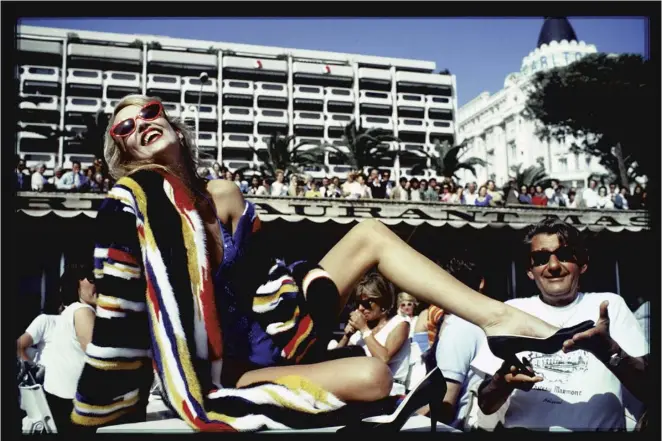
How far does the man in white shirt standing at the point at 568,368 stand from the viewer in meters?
2.10

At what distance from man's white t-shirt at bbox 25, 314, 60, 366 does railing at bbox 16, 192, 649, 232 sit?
3531 millimetres

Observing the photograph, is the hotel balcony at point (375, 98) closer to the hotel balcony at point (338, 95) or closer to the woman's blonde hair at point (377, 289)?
the hotel balcony at point (338, 95)

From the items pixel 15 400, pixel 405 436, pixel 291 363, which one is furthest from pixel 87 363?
pixel 405 436

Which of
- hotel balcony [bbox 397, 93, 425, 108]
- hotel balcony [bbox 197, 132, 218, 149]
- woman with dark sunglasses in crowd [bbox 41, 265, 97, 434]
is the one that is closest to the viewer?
woman with dark sunglasses in crowd [bbox 41, 265, 97, 434]

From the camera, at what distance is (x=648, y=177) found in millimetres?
2178

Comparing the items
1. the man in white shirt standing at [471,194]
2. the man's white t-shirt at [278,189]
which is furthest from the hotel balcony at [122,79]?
the man in white shirt standing at [471,194]

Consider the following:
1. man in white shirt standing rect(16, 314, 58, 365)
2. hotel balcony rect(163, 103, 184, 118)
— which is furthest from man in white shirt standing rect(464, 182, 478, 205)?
man in white shirt standing rect(16, 314, 58, 365)

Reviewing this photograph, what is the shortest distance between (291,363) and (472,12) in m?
1.45

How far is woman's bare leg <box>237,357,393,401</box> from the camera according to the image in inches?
68.2

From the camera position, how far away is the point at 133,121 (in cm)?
208

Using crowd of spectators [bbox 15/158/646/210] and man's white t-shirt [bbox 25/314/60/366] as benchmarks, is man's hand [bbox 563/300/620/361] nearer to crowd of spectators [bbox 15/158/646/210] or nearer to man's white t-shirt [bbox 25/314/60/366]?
man's white t-shirt [bbox 25/314/60/366]

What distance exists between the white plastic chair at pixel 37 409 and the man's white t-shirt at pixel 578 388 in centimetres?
198

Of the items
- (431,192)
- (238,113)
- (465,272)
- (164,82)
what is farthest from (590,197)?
(238,113)

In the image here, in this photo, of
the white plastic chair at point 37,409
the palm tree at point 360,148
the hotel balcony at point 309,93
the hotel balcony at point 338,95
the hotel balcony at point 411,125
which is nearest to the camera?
the white plastic chair at point 37,409
